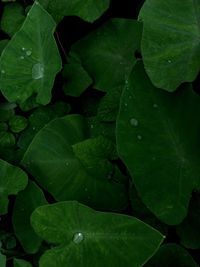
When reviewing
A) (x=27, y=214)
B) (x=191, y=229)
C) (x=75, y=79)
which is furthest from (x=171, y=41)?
(x=27, y=214)

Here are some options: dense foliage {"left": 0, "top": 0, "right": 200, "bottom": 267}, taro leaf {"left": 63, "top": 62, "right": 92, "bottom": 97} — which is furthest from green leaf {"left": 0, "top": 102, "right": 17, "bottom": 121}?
taro leaf {"left": 63, "top": 62, "right": 92, "bottom": 97}

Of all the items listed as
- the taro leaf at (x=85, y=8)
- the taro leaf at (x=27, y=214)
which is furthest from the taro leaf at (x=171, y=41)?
the taro leaf at (x=27, y=214)

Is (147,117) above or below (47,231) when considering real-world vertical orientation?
above

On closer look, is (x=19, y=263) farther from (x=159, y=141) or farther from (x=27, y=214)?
(x=159, y=141)

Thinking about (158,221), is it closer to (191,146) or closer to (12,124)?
(191,146)

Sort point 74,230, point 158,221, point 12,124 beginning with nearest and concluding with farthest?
point 74,230 → point 158,221 → point 12,124

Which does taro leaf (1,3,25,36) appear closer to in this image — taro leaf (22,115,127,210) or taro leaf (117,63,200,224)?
taro leaf (22,115,127,210)

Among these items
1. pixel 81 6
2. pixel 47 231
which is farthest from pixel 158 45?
pixel 47 231
